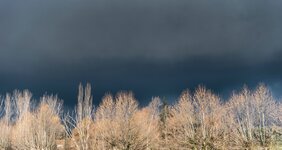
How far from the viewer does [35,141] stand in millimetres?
37688

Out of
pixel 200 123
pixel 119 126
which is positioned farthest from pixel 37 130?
pixel 200 123

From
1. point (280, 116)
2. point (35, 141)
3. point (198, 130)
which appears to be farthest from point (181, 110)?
point (35, 141)

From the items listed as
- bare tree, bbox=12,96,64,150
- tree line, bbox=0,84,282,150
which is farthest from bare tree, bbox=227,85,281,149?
bare tree, bbox=12,96,64,150

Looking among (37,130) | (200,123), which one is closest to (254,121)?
(200,123)

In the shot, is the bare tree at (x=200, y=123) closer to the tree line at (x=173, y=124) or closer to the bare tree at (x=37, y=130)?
the tree line at (x=173, y=124)

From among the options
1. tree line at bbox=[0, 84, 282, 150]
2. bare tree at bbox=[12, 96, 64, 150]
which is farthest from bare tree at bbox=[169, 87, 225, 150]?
bare tree at bbox=[12, 96, 64, 150]

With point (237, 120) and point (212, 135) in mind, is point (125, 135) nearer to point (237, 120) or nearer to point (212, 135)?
point (212, 135)

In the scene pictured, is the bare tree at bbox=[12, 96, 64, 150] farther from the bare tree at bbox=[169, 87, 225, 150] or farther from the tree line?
the bare tree at bbox=[169, 87, 225, 150]

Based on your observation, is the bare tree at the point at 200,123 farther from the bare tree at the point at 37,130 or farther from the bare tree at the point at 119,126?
the bare tree at the point at 37,130

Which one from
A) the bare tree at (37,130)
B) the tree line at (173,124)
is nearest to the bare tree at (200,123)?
the tree line at (173,124)

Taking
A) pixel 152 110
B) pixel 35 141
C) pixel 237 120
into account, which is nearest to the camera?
pixel 35 141

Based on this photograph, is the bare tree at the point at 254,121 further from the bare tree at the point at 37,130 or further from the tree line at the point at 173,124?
the bare tree at the point at 37,130

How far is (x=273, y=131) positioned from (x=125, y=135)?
62.3 feet

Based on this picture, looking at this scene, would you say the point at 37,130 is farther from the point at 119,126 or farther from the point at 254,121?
the point at 254,121
